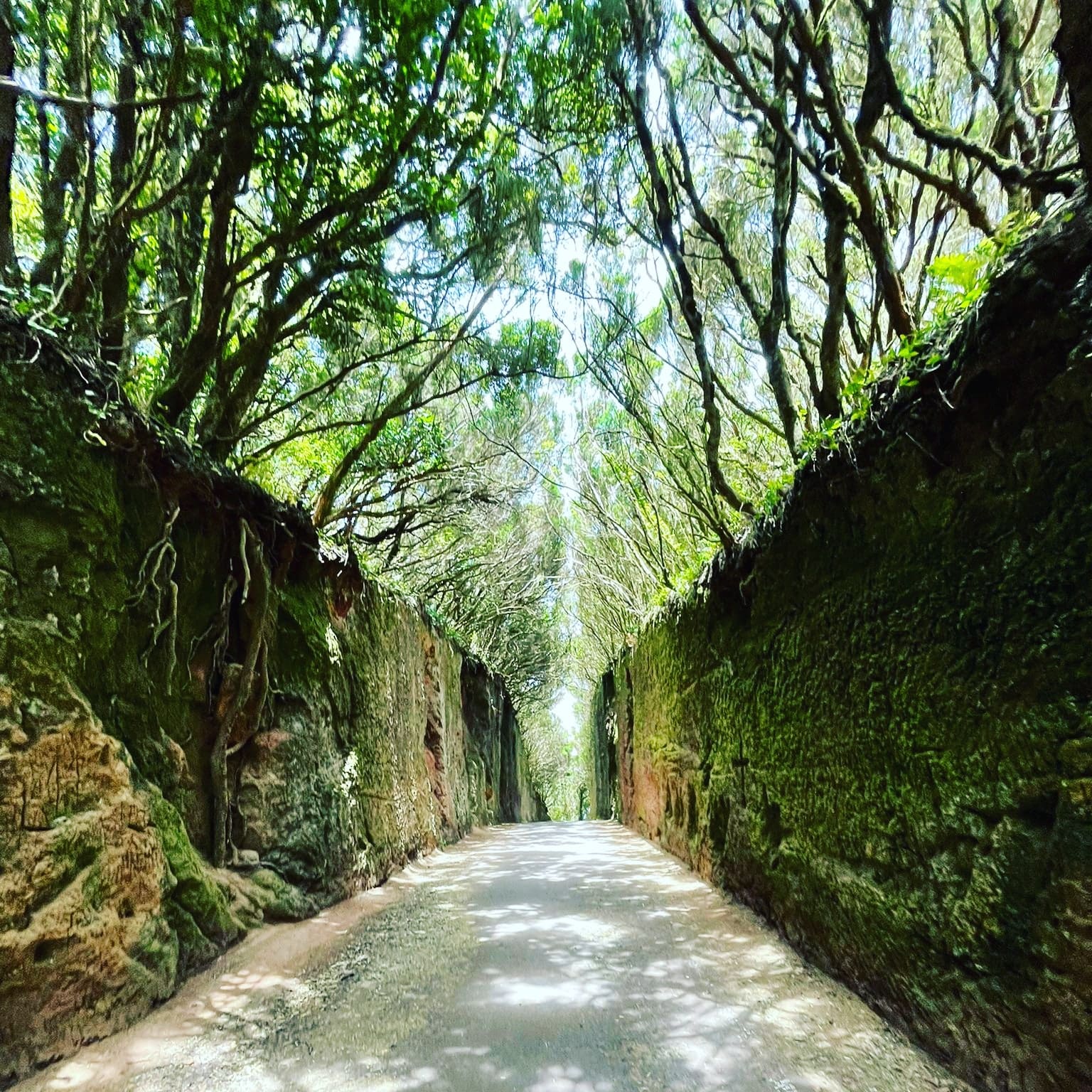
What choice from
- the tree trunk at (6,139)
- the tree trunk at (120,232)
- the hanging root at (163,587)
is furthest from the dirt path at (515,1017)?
the tree trunk at (6,139)

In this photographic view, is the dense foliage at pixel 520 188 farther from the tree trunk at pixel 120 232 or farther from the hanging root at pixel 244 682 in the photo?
the hanging root at pixel 244 682

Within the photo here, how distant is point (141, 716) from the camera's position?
3.17 m

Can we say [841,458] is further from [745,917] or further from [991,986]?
[745,917]

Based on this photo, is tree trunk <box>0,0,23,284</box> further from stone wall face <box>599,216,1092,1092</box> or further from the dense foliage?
stone wall face <box>599,216,1092,1092</box>

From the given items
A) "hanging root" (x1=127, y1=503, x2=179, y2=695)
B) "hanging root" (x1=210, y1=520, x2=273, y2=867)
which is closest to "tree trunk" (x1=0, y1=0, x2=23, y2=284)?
"hanging root" (x1=127, y1=503, x2=179, y2=695)

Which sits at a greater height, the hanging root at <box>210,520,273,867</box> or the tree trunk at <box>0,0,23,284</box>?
the tree trunk at <box>0,0,23,284</box>

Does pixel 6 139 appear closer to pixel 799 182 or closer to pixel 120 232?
pixel 120 232

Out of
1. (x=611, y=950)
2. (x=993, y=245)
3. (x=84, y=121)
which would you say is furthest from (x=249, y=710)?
(x=993, y=245)

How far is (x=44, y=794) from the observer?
2.38m

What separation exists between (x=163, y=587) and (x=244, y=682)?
3.13 feet

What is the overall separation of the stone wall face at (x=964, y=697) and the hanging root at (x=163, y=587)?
11.3ft

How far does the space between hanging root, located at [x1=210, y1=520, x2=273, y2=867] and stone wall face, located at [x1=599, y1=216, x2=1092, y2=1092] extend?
334cm

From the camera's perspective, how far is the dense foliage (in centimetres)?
343

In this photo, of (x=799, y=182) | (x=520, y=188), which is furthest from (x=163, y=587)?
(x=799, y=182)
